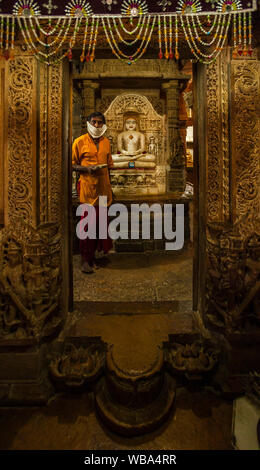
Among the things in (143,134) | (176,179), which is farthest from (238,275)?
(143,134)

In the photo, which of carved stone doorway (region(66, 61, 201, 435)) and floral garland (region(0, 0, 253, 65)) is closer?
carved stone doorway (region(66, 61, 201, 435))

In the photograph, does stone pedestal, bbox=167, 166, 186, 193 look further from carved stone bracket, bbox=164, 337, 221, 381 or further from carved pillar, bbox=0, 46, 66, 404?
carved stone bracket, bbox=164, 337, 221, 381

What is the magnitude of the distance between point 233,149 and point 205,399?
2.37m

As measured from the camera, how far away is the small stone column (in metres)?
9.47

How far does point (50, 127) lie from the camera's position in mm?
2893

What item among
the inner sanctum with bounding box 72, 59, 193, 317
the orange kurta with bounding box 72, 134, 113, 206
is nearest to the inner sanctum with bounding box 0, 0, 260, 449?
the orange kurta with bounding box 72, 134, 113, 206

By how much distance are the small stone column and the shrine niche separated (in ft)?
1.36

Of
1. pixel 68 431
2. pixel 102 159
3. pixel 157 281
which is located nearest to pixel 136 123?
pixel 102 159

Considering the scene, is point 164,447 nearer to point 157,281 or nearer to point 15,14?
point 157,281

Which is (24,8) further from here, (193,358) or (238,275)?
(193,358)

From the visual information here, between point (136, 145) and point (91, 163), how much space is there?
5.43m

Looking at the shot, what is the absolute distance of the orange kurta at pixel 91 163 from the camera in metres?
4.98

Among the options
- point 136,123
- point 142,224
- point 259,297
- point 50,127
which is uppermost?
point 136,123

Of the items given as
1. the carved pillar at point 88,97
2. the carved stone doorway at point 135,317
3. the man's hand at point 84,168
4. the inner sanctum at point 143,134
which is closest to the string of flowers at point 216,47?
the carved stone doorway at point 135,317
